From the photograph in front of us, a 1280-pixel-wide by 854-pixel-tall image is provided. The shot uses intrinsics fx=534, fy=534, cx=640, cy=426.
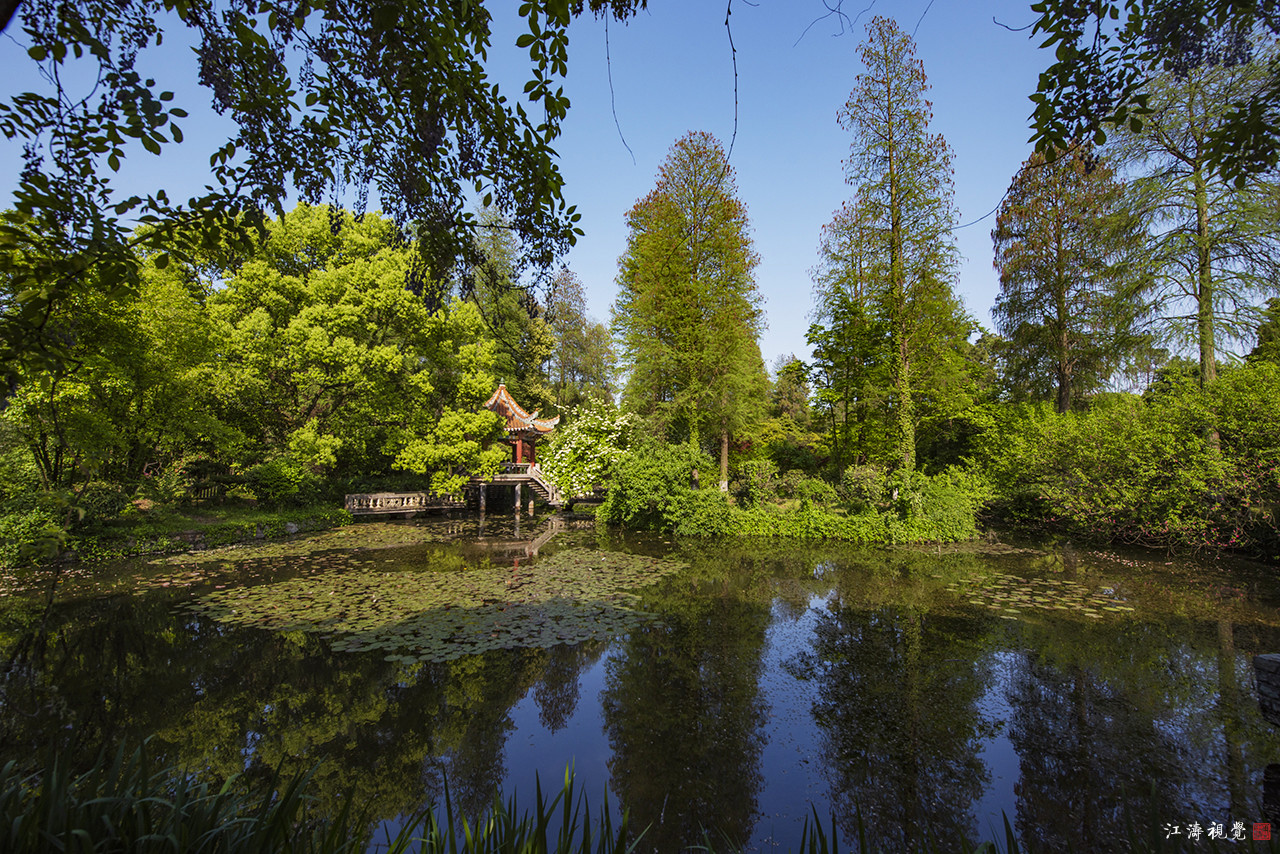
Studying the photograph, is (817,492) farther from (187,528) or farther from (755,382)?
(187,528)

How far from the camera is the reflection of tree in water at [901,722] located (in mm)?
3621

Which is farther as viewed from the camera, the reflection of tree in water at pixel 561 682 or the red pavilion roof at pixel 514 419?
the red pavilion roof at pixel 514 419

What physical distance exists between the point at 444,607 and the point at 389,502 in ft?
39.6

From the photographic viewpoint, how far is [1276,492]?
961 centimetres

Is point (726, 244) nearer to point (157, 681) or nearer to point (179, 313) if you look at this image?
point (179, 313)

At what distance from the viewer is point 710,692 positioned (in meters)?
5.47

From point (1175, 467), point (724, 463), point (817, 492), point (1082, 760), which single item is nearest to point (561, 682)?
point (1082, 760)

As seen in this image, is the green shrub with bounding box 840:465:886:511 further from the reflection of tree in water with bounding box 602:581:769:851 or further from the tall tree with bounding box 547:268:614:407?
the tall tree with bounding box 547:268:614:407

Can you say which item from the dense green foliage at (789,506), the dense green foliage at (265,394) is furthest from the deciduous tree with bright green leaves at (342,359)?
the dense green foliage at (789,506)

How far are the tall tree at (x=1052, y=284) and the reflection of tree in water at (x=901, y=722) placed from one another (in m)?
13.8

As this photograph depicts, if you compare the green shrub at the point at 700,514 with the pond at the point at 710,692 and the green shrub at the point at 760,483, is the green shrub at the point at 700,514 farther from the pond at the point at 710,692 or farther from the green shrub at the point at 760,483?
the pond at the point at 710,692

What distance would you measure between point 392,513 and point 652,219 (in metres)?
13.8

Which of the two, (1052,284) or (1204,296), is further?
(1052,284)

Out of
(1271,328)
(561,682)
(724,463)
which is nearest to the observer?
(561,682)
